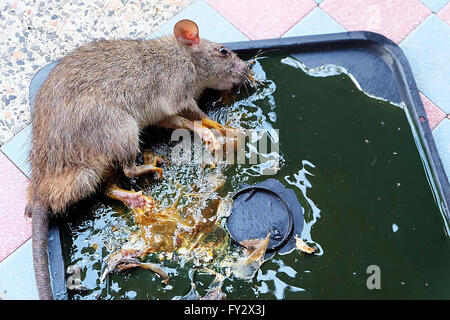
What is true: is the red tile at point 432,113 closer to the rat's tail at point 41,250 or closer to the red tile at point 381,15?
the red tile at point 381,15

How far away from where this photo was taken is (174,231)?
3084 millimetres

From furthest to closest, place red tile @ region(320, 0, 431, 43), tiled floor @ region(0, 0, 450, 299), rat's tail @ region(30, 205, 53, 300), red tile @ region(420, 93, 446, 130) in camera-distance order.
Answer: red tile @ region(320, 0, 431, 43), tiled floor @ region(0, 0, 450, 299), red tile @ region(420, 93, 446, 130), rat's tail @ region(30, 205, 53, 300)

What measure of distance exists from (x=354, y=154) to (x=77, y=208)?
171cm

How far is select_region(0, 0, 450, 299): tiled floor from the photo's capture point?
3760 millimetres

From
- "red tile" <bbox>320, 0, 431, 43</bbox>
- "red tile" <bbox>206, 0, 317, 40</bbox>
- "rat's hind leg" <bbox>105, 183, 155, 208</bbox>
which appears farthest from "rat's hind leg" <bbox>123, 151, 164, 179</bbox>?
"red tile" <bbox>320, 0, 431, 43</bbox>

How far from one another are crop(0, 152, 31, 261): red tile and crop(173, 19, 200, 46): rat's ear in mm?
1373

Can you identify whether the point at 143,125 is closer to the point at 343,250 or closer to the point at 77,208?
the point at 77,208

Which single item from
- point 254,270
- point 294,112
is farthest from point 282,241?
point 294,112

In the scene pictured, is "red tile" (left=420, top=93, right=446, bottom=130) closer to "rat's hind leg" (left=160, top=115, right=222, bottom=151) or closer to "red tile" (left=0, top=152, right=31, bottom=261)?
"rat's hind leg" (left=160, top=115, right=222, bottom=151)

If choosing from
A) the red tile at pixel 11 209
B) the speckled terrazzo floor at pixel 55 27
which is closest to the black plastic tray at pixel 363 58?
the speckled terrazzo floor at pixel 55 27

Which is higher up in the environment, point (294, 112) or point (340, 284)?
point (294, 112)

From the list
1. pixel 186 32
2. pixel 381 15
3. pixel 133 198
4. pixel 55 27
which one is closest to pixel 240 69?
pixel 186 32

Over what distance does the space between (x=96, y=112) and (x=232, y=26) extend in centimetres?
152

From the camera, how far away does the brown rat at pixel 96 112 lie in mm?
2867
